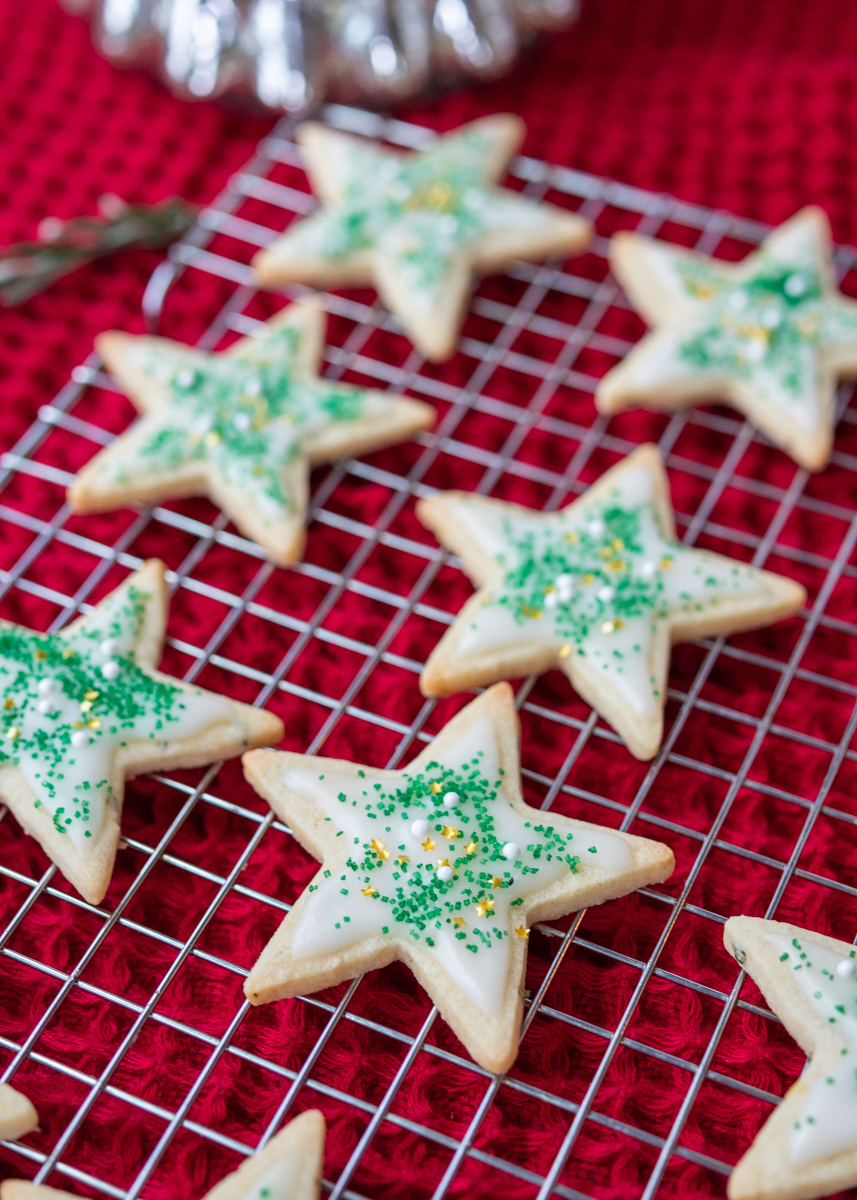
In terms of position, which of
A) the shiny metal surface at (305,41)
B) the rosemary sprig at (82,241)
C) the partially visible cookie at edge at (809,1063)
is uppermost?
the shiny metal surface at (305,41)

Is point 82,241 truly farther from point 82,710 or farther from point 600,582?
point 600,582

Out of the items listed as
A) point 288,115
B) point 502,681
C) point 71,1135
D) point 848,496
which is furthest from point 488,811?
point 288,115

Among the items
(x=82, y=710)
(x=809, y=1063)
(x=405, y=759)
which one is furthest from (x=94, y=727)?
(x=809, y=1063)

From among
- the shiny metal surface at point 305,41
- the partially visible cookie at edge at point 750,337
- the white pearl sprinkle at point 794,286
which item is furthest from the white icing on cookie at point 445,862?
the shiny metal surface at point 305,41

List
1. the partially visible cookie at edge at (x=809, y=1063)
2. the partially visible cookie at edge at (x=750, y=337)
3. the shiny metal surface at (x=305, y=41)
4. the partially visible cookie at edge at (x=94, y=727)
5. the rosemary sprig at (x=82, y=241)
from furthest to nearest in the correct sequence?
the shiny metal surface at (x=305, y=41) → the rosemary sprig at (x=82, y=241) → the partially visible cookie at edge at (x=750, y=337) → the partially visible cookie at edge at (x=94, y=727) → the partially visible cookie at edge at (x=809, y=1063)

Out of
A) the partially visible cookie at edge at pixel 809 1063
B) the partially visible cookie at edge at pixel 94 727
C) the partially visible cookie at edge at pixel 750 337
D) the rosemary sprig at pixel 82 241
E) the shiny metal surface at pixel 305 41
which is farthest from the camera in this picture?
the shiny metal surface at pixel 305 41

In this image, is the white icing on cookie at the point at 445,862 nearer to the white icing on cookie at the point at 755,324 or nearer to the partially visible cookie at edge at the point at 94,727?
the partially visible cookie at edge at the point at 94,727
